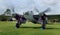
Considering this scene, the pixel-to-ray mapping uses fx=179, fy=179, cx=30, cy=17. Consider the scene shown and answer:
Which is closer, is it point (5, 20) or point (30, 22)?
point (5, 20)

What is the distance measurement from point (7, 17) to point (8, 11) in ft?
2.09

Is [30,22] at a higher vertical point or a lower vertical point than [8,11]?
lower

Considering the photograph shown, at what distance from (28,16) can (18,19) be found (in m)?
1.23

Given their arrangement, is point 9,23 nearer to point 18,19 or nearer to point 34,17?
point 18,19

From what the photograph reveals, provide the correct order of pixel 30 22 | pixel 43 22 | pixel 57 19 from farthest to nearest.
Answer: pixel 57 19
pixel 30 22
pixel 43 22

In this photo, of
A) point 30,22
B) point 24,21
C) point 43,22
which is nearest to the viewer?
point 43,22

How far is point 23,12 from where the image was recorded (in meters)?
17.1

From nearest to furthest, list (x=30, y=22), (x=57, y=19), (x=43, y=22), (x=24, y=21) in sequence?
(x=43, y=22), (x=24, y=21), (x=30, y=22), (x=57, y=19)

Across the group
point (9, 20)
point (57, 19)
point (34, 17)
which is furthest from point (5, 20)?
point (57, 19)

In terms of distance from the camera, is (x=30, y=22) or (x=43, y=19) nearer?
(x=43, y=19)

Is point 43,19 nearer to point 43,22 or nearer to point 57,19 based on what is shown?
point 43,22

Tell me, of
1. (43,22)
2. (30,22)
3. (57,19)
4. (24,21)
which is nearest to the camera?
(43,22)

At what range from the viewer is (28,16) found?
58.0ft

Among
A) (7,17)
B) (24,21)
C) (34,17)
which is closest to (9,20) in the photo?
(7,17)
